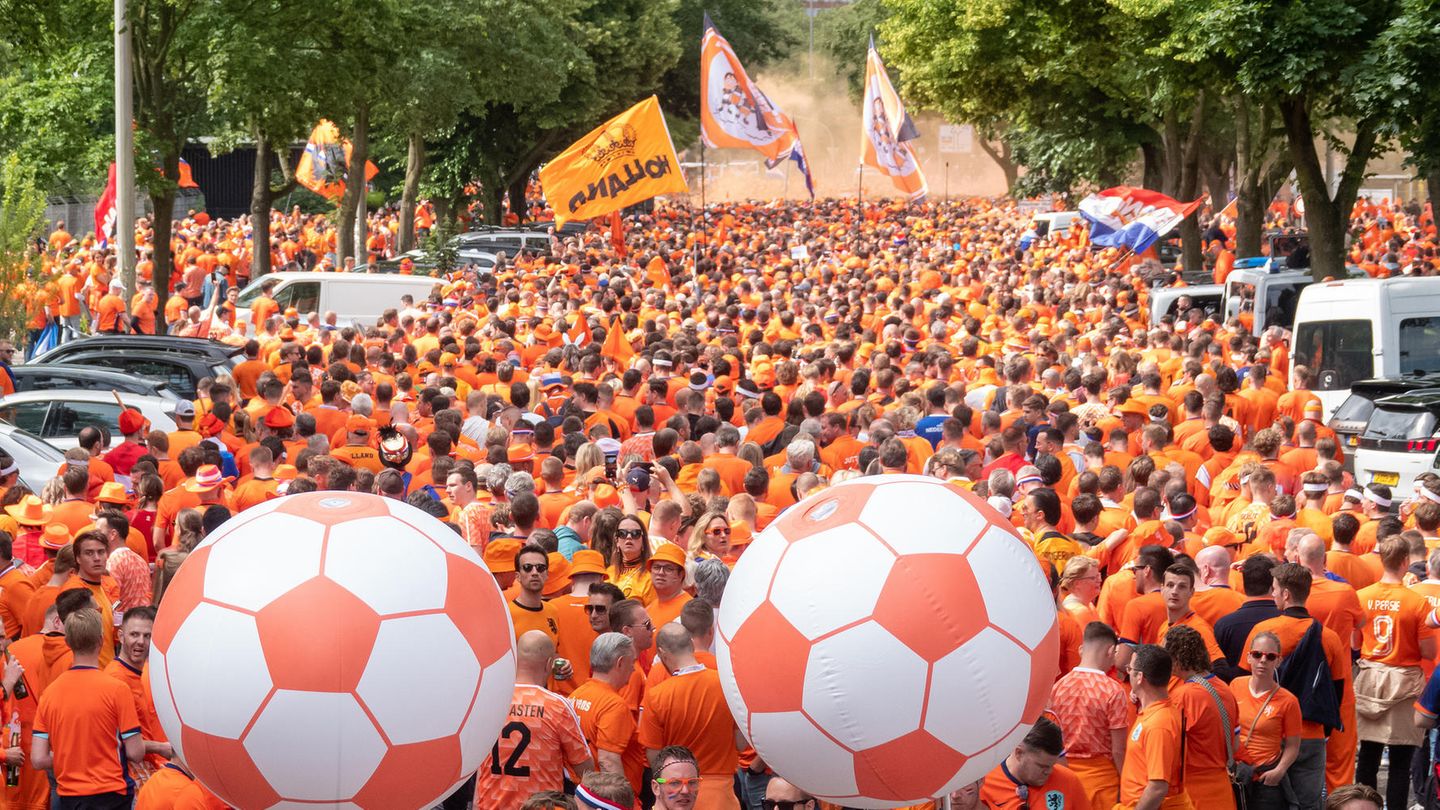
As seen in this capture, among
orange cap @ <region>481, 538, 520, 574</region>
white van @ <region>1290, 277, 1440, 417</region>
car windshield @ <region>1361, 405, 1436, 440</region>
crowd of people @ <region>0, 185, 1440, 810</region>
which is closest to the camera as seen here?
crowd of people @ <region>0, 185, 1440, 810</region>

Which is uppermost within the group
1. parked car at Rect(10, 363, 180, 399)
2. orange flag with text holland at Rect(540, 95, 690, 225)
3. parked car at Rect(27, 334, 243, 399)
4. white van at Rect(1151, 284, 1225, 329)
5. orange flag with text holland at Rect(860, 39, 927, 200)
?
orange flag with text holland at Rect(860, 39, 927, 200)

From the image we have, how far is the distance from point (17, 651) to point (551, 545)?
2.42m

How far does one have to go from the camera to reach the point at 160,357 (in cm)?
1795

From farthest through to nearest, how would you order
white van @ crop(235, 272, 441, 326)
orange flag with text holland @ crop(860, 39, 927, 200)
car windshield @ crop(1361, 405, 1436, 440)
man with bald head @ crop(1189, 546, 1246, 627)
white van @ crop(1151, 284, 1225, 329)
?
orange flag with text holland @ crop(860, 39, 927, 200) → white van @ crop(235, 272, 441, 326) → white van @ crop(1151, 284, 1225, 329) → car windshield @ crop(1361, 405, 1436, 440) → man with bald head @ crop(1189, 546, 1246, 627)

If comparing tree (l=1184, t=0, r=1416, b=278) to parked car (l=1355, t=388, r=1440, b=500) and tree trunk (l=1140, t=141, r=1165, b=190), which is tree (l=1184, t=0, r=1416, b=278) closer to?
parked car (l=1355, t=388, r=1440, b=500)

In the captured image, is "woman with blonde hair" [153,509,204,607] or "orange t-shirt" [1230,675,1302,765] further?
"woman with blonde hair" [153,509,204,607]

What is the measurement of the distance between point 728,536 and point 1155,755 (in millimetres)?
2764

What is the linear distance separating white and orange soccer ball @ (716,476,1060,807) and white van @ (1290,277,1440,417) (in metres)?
13.3

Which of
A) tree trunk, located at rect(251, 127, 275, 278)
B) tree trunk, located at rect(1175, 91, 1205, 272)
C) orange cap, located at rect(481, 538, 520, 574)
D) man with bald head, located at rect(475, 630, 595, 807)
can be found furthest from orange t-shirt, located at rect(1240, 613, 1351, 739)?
tree trunk, located at rect(1175, 91, 1205, 272)

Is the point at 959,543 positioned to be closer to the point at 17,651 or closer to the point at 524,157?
the point at 17,651

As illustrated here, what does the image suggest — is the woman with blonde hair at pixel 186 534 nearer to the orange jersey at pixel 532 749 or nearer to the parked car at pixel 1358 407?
the orange jersey at pixel 532 749

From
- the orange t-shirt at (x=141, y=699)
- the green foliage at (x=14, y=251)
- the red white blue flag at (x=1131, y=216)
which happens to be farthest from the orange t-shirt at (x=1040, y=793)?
the red white blue flag at (x=1131, y=216)

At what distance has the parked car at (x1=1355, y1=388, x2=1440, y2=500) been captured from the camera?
1448cm

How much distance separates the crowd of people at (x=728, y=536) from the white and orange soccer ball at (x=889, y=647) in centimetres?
87
